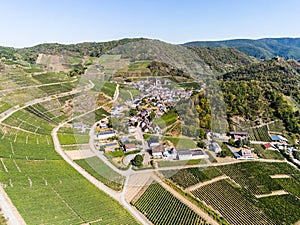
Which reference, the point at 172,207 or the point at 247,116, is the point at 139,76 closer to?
the point at 247,116

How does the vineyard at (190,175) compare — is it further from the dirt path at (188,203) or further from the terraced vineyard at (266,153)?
the terraced vineyard at (266,153)

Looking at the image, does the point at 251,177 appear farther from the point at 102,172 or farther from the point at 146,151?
the point at 102,172

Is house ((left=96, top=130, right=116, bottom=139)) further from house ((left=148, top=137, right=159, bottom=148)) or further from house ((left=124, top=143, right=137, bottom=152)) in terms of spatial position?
house ((left=148, top=137, right=159, bottom=148))

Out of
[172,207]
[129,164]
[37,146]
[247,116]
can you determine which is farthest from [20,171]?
[247,116]

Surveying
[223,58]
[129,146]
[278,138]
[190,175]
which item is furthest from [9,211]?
[223,58]

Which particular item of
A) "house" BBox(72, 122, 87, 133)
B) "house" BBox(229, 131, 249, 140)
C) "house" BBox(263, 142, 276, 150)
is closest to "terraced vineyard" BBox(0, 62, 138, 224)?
"house" BBox(72, 122, 87, 133)

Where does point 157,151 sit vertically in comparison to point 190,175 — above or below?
above
